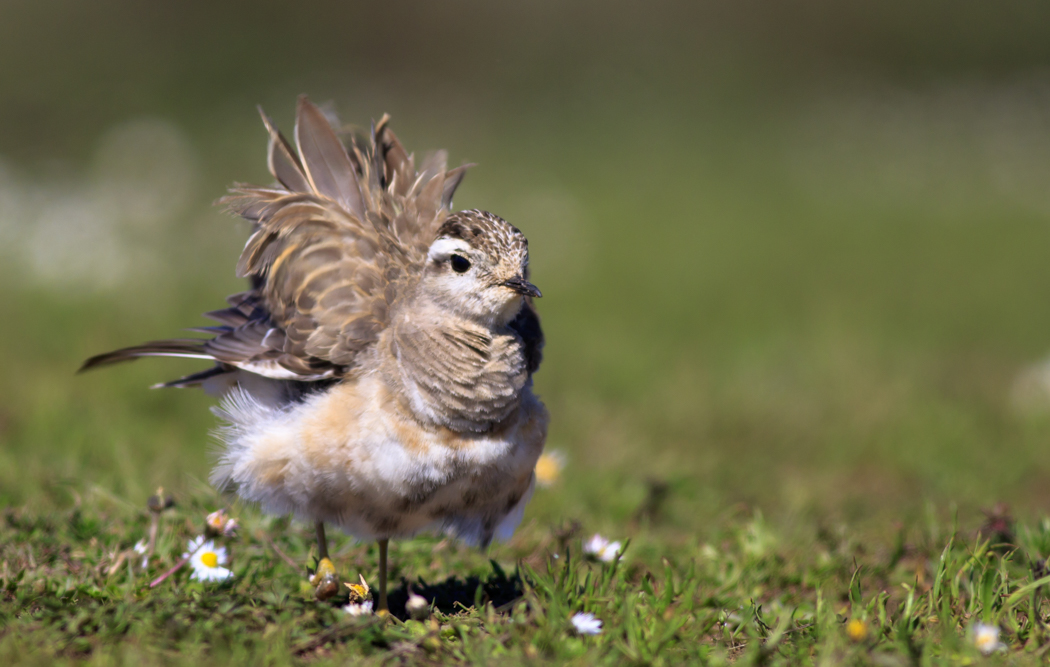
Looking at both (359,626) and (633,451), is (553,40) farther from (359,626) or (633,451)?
(359,626)

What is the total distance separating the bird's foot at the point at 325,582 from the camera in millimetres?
3809

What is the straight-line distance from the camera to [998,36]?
21.7 metres

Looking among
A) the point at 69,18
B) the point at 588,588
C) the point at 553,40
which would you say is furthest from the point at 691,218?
the point at 69,18

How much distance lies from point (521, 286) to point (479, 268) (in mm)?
199

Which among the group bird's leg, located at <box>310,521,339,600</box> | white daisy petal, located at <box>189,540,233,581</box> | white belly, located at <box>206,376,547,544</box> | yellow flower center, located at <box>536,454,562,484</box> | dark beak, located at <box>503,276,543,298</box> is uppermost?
dark beak, located at <box>503,276,543,298</box>

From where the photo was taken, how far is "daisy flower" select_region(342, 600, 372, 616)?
3527 mm

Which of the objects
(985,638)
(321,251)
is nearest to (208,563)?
(321,251)

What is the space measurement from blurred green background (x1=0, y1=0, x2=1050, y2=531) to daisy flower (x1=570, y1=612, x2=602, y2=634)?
5.88 ft

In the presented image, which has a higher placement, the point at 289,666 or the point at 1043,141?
the point at 1043,141

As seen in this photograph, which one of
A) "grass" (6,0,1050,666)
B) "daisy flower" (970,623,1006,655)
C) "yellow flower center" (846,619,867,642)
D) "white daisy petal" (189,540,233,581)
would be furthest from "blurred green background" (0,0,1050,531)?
"daisy flower" (970,623,1006,655)

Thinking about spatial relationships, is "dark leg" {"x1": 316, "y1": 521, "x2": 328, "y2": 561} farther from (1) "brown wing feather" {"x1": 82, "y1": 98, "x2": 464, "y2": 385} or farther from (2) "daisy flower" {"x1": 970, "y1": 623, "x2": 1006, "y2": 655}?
(2) "daisy flower" {"x1": 970, "y1": 623, "x2": 1006, "y2": 655}

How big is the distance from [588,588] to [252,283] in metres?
2.40

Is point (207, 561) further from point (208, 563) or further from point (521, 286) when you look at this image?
point (521, 286)

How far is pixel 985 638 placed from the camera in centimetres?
324
